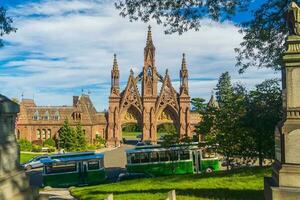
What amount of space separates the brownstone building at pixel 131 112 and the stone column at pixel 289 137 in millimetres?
59380

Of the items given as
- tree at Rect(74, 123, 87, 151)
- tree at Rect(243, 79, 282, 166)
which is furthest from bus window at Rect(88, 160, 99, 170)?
tree at Rect(74, 123, 87, 151)

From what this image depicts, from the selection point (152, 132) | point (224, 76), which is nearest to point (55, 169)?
point (152, 132)

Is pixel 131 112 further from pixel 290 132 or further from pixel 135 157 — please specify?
pixel 290 132

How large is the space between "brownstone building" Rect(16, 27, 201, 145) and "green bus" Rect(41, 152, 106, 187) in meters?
40.2

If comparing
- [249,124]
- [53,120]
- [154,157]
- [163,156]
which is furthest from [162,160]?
[53,120]

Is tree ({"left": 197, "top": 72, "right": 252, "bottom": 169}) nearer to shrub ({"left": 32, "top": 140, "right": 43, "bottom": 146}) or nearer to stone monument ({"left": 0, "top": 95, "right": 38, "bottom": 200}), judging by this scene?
stone monument ({"left": 0, "top": 95, "right": 38, "bottom": 200})

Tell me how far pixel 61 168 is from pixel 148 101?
43184mm

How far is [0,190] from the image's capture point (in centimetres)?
671

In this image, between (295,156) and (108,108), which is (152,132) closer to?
(108,108)

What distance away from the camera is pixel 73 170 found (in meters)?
27.2

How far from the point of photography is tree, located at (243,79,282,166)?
73.6 ft

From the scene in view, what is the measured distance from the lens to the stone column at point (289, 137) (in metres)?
8.46

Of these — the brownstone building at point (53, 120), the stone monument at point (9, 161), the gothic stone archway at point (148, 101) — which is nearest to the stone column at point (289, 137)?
the stone monument at point (9, 161)

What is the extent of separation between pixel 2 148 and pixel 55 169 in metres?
20.6
